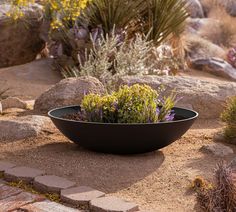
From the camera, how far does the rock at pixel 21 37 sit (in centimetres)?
1166

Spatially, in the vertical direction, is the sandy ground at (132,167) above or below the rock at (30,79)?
above

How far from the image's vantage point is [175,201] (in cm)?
409

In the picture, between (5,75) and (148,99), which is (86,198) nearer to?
(148,99)

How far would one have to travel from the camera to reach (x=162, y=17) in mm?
10984

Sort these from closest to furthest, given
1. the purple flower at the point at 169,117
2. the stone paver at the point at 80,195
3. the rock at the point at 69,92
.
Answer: the stone paver at the point at 80,195
the purple flower at the point at 169,117
the rock at the point at 69,92

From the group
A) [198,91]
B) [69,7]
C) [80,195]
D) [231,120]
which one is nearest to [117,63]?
[69,7]

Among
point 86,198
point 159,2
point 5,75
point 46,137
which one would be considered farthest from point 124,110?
point 159,2

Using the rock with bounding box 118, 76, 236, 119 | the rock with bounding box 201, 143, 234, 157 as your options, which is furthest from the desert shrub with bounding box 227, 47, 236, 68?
the rock with bounding box 201, 143, 234, 157

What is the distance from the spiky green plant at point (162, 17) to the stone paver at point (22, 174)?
6.63 m

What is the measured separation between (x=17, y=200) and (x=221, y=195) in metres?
1.44

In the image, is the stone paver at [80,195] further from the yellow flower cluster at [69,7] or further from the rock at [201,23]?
the rock at [201,23]

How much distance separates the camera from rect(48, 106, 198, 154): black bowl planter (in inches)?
195

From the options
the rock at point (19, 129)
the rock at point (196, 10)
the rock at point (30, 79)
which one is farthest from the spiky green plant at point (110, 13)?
the rock at point (196, 10)

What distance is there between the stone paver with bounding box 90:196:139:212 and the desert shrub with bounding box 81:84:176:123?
1.32 meters
